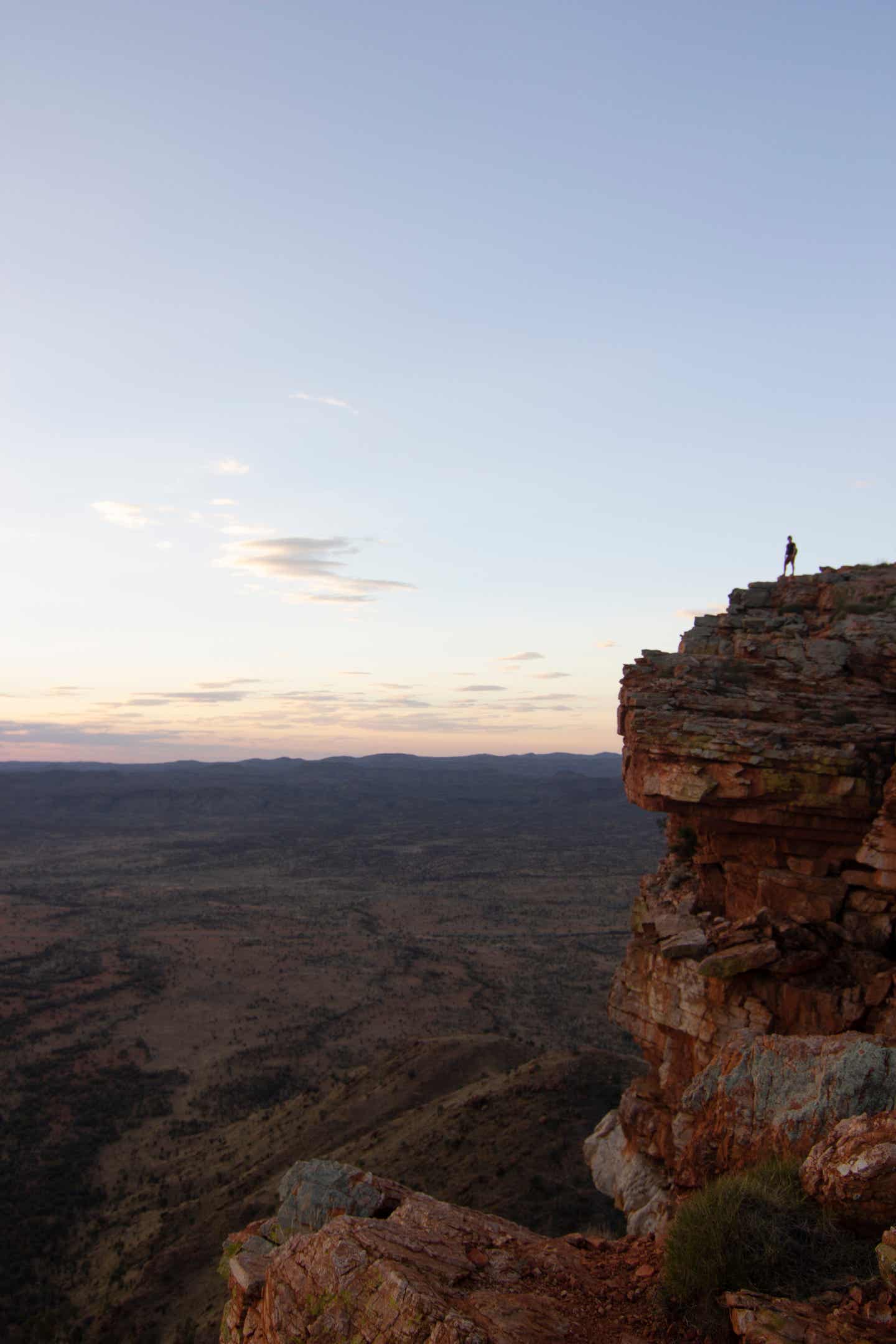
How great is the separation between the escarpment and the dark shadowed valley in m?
6.02

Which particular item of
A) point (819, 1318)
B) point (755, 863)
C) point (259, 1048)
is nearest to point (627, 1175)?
point (755, 863)

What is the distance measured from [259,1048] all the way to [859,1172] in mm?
31632

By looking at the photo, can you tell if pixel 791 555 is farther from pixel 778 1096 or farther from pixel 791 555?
pixel 778 1096

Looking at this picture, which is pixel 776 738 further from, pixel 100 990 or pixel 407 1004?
pixel 100 990

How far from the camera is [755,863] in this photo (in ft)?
37.4

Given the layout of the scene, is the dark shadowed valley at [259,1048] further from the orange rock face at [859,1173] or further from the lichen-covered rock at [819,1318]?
the lichen-covered rock at [819,1318]

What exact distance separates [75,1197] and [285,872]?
207 ft

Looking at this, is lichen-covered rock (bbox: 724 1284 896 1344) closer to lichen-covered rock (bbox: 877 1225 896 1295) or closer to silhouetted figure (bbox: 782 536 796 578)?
lichen-covered rock (bbox: 877 1225 896 1295)

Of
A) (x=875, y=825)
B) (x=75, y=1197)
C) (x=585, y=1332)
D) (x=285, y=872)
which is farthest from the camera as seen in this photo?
(x=285, y=872)

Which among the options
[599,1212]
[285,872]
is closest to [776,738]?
[599,1212]

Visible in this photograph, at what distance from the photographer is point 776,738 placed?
35.2 ft

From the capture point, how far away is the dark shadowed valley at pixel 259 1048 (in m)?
17.3

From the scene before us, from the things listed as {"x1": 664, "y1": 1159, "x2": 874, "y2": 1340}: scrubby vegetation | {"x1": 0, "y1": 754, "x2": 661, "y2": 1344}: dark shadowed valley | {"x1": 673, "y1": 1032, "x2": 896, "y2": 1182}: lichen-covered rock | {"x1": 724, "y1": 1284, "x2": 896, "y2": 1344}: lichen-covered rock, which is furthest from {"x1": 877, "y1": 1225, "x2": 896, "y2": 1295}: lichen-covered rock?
{"x1": 0, "y1": 754, "x2": 661, "y2": 1344}: dark shadowed valley

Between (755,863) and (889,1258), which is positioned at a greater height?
(755,863)
